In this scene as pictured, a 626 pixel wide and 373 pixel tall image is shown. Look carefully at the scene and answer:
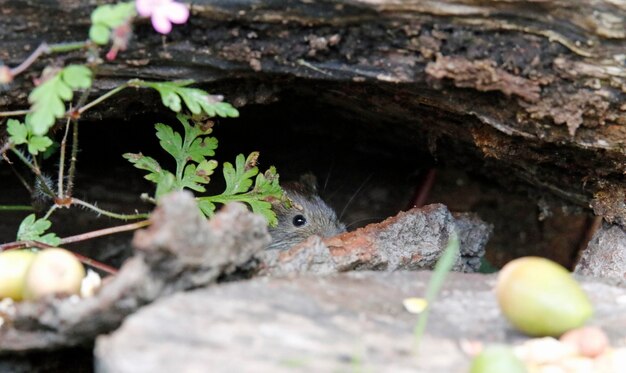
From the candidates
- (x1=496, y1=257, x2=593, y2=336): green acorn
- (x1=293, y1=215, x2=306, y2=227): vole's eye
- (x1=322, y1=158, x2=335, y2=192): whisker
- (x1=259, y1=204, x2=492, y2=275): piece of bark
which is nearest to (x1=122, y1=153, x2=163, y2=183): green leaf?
(x1=259, y1=204, x2=492, y2=275): piece of bark

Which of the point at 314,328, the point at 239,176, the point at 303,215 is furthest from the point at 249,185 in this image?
the point at 303,215

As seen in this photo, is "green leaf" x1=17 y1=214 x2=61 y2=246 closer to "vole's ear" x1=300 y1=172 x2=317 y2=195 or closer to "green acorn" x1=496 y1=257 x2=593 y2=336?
"green acorn" x1=496 y1=257 x2=593 y2=336

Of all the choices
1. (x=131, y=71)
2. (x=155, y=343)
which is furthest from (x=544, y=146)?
(x=155, y=343)

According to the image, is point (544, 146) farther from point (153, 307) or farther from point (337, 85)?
point (153, 307)

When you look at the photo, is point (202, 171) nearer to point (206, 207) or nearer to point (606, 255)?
point (206, 207)

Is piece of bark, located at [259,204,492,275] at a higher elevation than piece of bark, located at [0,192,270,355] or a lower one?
lower

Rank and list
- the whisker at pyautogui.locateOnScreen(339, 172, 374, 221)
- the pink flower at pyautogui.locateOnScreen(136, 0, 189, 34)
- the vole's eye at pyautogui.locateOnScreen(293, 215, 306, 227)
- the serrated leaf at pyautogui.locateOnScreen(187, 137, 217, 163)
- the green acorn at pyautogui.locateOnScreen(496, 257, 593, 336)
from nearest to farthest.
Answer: the green acorn at pyautogui.locateOnScreen(496, 257, 593, 336) → the pink flower at pyautogui.locateOnScreen(136, 0, 189, 34) → the serrated leaf at pyautogui.locateOnScreen(187, 137, 217, 163) → the vole's eye at pyautogui.locateOnScreen(293, 215, 306, 227) → the whisker at pyautogui.locateOnScreen(339, 172, 374, 221)

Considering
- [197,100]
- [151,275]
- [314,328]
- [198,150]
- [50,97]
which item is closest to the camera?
[314,328]
